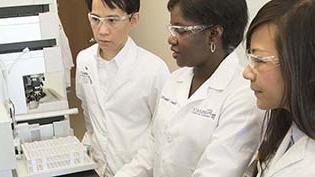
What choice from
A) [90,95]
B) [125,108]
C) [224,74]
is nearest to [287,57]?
[224,74]

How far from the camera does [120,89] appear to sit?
5.62ft

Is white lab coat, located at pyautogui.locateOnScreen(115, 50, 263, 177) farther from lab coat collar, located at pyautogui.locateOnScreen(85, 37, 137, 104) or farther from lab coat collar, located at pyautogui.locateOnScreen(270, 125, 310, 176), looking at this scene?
lab coat collar, located at pyautogui.locateOnScreen(85, 37, 137, 104)

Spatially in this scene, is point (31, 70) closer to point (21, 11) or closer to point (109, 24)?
point (21, 11)

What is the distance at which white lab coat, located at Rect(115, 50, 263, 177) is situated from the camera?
1.09 meters

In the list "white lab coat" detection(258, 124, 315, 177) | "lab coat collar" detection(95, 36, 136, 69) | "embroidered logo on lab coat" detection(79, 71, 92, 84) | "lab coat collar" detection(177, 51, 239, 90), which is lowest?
"embroidered logo on lab coat" detection(79, 71, 92, 84)

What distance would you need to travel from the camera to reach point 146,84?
1.70 metres

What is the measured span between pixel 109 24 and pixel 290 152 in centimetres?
96

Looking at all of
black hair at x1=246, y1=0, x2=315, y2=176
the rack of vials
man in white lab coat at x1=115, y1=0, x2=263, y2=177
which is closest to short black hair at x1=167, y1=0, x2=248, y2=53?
man in white lab coat at x1=115, y1=0, x2=263, y2=177

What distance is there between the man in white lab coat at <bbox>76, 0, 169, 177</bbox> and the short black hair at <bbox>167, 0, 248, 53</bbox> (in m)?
0.51

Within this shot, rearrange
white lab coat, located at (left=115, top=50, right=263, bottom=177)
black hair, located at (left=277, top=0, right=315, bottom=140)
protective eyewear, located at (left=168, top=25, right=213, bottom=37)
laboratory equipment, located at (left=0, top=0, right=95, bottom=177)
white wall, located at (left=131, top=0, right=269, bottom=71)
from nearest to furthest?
1. black hair, located at (left=277, top=0, right=315, bottom=140)
2. white lab coat, located at (left=115, top=50, right=263, bottom=177)
3. protective eyewear, located at (left=168, top=25, right=213, bottom=37)
4. laboratory equipment, located at (left=0, top=0, right=95, bottom=177)
5. white wall, located at (left=131, top=0, right=269, bottom=71)

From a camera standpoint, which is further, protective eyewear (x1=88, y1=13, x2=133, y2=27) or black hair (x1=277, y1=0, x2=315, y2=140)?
protective eyewear (x1=88, y1=13, x2=133, y2=27)

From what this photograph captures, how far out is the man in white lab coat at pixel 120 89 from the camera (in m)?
1.68

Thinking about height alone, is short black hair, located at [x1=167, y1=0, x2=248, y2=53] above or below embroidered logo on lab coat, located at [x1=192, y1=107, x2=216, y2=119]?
above

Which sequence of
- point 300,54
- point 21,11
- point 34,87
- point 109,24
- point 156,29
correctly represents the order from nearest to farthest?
point 300,54 → point 109,24 → point 21,11 → point 34,87 → point 156,29
